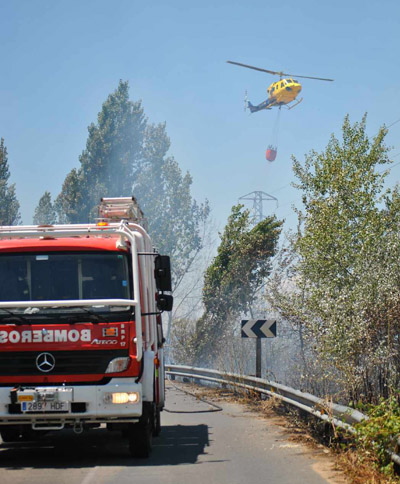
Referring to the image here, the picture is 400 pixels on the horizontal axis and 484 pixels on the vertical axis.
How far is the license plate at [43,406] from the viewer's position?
9289 millimetres

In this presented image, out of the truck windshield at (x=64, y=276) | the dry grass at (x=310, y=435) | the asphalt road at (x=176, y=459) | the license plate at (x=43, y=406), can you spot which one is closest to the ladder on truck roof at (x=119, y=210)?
the truck windshield at (x=64, y=276)

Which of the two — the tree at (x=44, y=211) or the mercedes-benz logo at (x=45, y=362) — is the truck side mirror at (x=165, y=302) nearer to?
the mercedes-benz logo at (x=45, y=362)

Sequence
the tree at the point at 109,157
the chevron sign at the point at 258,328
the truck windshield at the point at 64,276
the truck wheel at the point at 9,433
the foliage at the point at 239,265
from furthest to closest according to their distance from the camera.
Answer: the tree at the point at 109,157, the foliage at the point at 239,265, the chevron sign at the point at 258,328, the truck wheel at the point at 9,433, the truck windshield at the point at 64,276

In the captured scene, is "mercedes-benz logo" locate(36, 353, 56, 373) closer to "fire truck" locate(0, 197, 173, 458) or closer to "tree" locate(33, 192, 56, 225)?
"fire truck" locate(0, 197, 173, 458)

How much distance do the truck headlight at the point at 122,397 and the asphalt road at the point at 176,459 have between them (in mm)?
796

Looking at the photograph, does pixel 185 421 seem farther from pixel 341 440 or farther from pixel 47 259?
pixel 47 259

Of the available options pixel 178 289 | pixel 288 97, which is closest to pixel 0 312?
pixel 178 289

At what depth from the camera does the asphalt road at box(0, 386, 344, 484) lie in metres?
8.66

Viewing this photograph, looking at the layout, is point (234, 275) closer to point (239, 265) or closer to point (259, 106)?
point (239, 265)

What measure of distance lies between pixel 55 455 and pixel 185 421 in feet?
15.7

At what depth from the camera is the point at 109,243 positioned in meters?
10.0

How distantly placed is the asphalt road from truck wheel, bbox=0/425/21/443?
14cm

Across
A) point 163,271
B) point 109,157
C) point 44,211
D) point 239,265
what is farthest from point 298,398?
point 44,211

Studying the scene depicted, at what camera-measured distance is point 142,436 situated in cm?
1002
